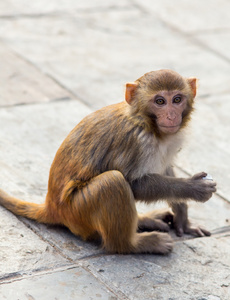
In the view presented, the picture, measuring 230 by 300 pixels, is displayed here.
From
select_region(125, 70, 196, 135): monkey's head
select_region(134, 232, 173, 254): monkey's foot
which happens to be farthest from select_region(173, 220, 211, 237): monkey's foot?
select_region(125, 70, 196, 135): monkey's head

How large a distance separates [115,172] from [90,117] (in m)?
0.59

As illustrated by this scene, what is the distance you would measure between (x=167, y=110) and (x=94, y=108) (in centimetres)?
285

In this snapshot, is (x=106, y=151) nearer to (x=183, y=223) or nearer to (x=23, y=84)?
(x=183, y=223)

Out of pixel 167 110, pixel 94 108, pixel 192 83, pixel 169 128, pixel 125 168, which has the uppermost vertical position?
pixel 192 83

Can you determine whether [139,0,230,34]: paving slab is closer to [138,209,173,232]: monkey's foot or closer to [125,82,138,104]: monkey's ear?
[138,209,173,232]: monkey's foot

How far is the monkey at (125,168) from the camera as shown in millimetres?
5039

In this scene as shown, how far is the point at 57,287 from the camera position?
4.71 m

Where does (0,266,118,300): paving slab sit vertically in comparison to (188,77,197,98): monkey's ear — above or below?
below

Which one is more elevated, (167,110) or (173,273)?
(167,110)

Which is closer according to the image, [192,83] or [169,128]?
[169,128]

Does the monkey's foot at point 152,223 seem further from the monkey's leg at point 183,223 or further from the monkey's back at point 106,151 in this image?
the monkey's back at point 106,151

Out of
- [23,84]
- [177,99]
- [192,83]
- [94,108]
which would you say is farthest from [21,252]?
[23,84]

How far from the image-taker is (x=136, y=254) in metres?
5.35

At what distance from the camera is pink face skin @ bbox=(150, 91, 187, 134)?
5090 mm
